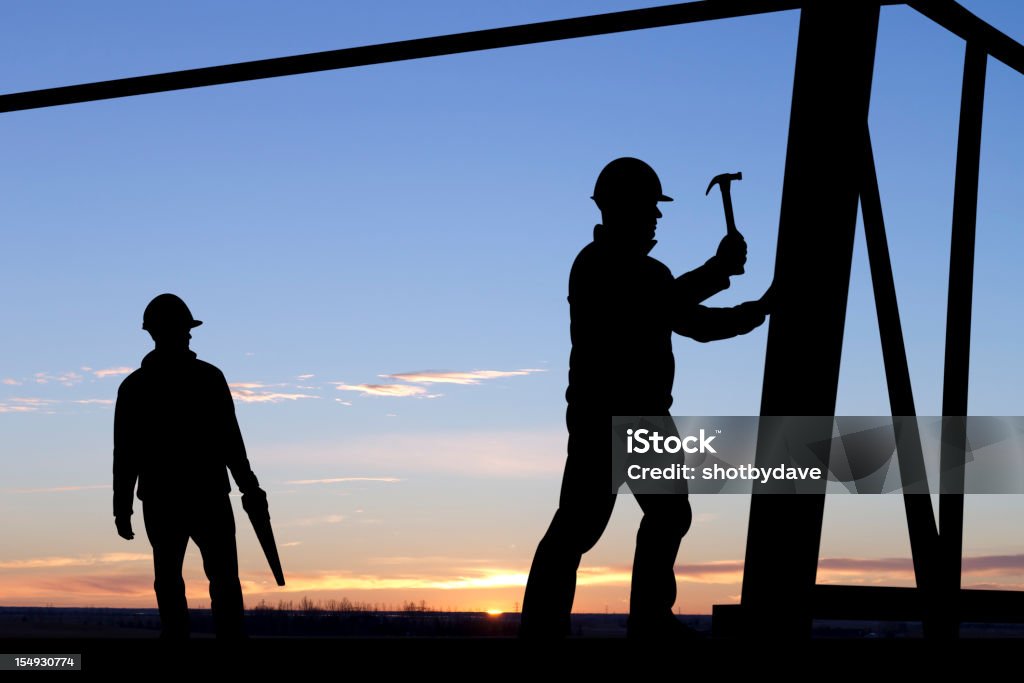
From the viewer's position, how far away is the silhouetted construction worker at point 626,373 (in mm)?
5746

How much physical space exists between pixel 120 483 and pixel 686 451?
382 cm

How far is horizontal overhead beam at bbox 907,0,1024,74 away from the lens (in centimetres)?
652

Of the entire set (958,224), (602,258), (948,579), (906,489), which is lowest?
(948,579)

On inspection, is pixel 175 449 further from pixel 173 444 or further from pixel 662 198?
pixel 662 198

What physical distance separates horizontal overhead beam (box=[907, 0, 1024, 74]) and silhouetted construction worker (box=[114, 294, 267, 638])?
14.9 feet

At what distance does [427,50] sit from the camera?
18.1ft

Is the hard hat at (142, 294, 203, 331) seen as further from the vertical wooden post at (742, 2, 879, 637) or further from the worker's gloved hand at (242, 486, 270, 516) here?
the vertical wooden post at (742, 2, 879, 637)

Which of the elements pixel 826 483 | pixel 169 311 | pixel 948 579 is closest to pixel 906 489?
pixel 948 579

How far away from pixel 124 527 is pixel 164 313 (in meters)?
1.31

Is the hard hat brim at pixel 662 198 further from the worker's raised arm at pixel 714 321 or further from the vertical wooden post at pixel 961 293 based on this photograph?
the vertical wooden post at pixel 961 293

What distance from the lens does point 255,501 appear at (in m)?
8.45

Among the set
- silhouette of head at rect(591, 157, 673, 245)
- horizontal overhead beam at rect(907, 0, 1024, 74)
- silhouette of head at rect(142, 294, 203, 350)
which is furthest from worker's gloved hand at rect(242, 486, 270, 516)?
horizontal overhead beam at rect(907, 0, 1024, 74)

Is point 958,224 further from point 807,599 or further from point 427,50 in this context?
point 427,50

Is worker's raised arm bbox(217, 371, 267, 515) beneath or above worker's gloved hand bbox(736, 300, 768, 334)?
beneath
